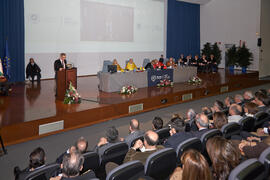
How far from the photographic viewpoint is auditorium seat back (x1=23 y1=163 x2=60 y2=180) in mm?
2465

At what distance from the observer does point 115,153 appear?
10.5ft

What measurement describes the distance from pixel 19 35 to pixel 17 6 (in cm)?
100

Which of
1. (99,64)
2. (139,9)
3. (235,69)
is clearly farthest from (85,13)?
(235,69)

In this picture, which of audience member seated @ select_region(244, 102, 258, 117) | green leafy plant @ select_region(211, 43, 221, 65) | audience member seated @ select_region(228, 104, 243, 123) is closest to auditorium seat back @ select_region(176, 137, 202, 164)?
audience member seated @ select_region(228, 104, 243, 123)

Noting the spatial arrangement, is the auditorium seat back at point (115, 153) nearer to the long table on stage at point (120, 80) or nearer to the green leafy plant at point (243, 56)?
the long table on stage at point (120, 80)

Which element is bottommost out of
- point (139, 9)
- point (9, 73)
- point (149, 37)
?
point (9, 73)

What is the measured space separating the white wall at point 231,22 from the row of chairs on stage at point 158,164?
1338 centimetres

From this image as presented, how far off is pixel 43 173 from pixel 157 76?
24.0ft

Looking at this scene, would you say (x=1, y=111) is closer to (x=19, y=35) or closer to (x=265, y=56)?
(x=19, y=35)

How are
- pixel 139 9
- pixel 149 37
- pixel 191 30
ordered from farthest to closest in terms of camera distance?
pixel 191 30, pixel 149 37, pixel 139 9

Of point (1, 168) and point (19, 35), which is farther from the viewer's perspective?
point (19, 35)

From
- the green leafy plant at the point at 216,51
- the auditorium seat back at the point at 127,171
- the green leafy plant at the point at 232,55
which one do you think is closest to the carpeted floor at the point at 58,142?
the auditorium seat back at the point at 127,171

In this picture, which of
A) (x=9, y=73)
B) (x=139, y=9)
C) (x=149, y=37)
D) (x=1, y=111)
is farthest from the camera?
(x=149, y=37)

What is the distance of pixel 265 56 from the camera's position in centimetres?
1528
